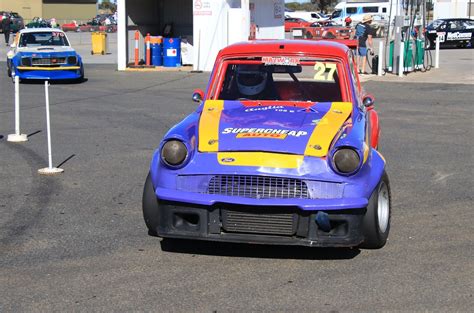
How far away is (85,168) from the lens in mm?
9273

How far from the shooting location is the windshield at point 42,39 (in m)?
20.6

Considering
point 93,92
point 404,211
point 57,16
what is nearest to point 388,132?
point 404,211

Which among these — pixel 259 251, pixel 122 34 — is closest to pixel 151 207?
pixel 259 251

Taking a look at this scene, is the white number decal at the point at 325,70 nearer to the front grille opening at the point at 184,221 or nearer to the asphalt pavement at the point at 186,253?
the asphalt pavement at the point at 186,253

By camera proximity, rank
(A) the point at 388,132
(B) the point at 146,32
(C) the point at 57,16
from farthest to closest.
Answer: (C) the point at 57,16 < (B) the point at 146,32 < (A) the point at 388,132

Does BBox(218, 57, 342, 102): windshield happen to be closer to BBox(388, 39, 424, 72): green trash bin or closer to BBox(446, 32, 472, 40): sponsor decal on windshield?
BBox(388, 39, 424, 72): green trash bin

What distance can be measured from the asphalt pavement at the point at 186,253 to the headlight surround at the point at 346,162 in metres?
0.74

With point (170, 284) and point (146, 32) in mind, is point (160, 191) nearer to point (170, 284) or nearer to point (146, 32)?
point (170, 284)

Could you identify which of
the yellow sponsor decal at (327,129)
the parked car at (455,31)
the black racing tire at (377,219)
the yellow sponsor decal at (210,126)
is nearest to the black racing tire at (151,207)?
the yellow sponsor decal at (210,126)

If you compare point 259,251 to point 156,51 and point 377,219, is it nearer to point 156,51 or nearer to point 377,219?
point 377,219

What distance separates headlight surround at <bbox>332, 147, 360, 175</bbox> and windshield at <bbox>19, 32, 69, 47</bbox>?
54.1ft

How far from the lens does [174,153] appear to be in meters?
5.70

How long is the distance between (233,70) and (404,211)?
7.04 ft

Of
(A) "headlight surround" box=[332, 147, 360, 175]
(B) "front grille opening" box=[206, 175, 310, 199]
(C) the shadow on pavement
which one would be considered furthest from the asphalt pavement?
(A) "headlight surround" box=[332, 147, 360, 175]
